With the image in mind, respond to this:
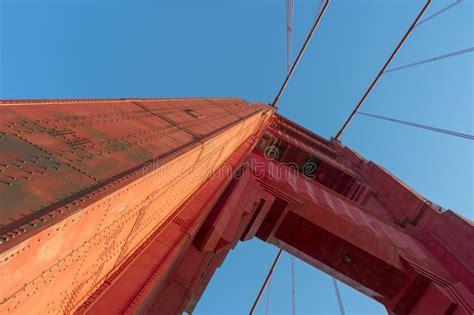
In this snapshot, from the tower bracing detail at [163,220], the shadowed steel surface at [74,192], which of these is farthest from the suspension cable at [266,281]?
the shadowed steel surface at [74,192]

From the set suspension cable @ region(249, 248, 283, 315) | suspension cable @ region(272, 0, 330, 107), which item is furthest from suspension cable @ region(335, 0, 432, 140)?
suspension cable @ region(249, 248, 283, 315)

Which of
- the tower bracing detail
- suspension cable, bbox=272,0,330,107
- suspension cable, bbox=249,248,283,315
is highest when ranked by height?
suspension cable, bbox=272,0,330,107

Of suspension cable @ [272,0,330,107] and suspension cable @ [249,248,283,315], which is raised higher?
suspension cable @ [272,0,330,107]

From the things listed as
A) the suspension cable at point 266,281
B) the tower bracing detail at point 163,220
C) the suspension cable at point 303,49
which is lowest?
the suspension cable at point 266,281

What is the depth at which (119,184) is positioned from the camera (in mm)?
3586

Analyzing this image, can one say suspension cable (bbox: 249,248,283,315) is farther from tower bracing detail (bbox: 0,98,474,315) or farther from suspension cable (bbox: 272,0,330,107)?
suspension cable (bbox: 272,0,330,107)

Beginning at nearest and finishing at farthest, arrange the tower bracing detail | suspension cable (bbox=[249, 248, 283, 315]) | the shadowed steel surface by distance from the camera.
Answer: the shadowed steel surface, the tower bracing detail, suspension cable (bbox=[249, 248, 283, 315])

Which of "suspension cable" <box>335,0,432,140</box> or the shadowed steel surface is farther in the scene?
"suspension cable" <box>335,0,432,140</box>

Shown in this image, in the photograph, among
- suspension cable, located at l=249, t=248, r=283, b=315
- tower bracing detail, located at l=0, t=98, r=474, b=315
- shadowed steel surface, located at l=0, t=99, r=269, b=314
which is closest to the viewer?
shadowed steel surface, located at l=0, t=99, r=269, b=314

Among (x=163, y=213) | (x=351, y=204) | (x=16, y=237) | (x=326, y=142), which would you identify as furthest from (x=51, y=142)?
(x=326, y=142)

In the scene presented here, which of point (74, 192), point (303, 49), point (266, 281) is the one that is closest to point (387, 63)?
point (303, 49)

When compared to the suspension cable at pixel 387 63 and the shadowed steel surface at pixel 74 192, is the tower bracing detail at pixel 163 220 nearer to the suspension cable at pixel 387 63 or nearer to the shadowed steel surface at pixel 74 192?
the shadowed steel surface at pixel 74 192

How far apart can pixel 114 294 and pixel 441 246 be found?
9662mm

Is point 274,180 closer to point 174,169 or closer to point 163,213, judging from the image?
point 163,213
